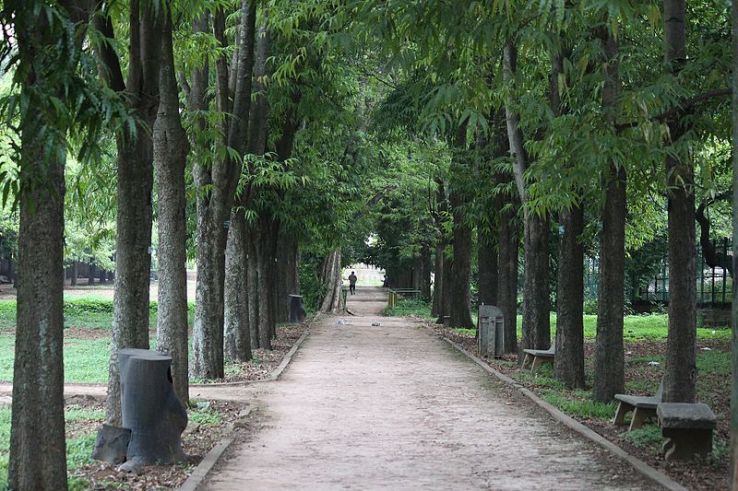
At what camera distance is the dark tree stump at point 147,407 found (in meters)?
9.36

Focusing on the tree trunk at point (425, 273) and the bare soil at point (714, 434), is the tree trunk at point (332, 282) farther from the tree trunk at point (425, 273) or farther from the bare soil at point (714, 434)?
the bare soil at point (714, 434)

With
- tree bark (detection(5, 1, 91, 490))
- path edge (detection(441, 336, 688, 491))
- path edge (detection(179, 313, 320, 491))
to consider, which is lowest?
path edge (detection(441, 336, 688, 491))

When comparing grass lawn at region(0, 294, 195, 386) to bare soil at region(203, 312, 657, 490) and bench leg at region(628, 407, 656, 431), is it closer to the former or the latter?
bare soil at region(203, 312, 657, 490)

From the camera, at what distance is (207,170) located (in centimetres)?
1722

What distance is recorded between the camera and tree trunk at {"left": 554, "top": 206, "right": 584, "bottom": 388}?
16.5 m

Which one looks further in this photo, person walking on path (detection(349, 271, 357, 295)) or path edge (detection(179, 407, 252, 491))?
person walking on path (detection(349, 271, 357, 295))

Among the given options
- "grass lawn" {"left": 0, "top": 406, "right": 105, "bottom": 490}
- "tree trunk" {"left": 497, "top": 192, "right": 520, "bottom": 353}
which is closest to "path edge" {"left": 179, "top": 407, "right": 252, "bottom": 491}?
"grass lawn" {"left": 0, "top": 406, "right": 105, "bottom": 490}

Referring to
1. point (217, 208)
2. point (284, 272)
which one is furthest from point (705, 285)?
point (217, 208)

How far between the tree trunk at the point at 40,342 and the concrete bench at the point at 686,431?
5.63 metres

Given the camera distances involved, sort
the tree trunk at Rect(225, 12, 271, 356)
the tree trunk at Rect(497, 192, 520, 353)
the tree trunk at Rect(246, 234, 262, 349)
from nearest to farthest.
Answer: the tree trunk at Rect(225, 12, 271, 356) < the tree trunk at Rect(246, 234, 262, 349) < the tree trunk at Rect(497, 192, 520, 353)

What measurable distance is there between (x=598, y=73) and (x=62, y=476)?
7672 millimetres

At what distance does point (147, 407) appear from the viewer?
942cm

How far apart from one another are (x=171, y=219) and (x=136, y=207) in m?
2.89

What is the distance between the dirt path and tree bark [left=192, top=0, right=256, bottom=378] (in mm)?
1294
